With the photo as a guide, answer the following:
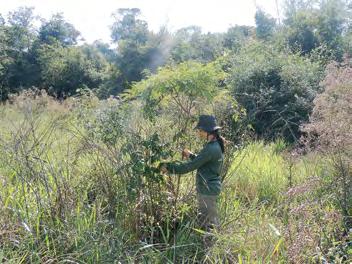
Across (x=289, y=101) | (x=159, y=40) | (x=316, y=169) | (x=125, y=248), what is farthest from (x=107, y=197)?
(x=159, y=40)

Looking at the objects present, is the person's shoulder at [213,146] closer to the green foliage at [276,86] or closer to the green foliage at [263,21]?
the green foliage at [276,86]

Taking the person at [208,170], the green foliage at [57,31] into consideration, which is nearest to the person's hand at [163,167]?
the person at [208,170]

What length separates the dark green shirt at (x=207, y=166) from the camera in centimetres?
368

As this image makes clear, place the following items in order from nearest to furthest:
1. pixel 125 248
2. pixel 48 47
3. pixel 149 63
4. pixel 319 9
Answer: pixel 125 248 → pixel 319 9 → pixel 149 63 → pixel 48 47

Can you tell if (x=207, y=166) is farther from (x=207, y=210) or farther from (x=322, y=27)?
(x=322, y=27)

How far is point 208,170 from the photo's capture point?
12.9 ft

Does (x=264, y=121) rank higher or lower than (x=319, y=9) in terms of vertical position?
lower

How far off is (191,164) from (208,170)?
12.8 inches

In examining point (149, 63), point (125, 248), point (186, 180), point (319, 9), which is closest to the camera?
point (125, 248)

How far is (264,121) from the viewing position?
32.5ft

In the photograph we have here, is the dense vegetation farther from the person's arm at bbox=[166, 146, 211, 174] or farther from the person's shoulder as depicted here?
the person's shoulder

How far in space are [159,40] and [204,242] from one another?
20.0m

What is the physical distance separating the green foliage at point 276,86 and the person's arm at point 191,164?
5658mm

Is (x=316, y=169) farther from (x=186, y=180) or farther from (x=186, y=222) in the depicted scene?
(x=186, y=222)
